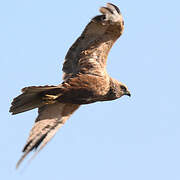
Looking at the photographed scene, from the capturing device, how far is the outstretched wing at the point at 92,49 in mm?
14863

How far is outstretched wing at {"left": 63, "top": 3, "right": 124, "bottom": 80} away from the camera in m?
14.9

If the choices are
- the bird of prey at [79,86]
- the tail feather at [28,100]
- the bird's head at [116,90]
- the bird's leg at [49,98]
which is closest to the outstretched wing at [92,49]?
the bird of prey at [79,86]

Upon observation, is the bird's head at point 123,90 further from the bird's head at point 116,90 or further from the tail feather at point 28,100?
the tail feather at point 28,100

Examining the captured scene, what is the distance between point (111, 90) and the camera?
15172mm

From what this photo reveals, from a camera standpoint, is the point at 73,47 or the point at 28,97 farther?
the point at 73,47

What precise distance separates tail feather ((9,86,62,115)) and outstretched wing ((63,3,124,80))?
3.10 ft

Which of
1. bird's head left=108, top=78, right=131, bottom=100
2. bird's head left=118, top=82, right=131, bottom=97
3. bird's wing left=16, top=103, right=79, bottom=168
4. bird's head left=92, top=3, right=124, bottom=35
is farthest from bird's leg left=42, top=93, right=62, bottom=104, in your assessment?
bird's head left=92, top=3, right=124, bottom=35

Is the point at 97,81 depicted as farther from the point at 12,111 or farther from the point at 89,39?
the point at 12,111

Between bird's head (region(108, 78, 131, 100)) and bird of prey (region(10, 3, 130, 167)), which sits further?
bird's head (region(108, 78, 131, 100))

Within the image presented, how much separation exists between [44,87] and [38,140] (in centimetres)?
139

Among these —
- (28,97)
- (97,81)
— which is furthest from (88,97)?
(28,97)

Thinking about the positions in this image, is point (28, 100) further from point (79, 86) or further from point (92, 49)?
point (92, 49)

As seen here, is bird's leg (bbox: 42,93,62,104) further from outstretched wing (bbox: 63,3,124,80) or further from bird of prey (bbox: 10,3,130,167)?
outstretched wing (bbox: 63,3,124,80)

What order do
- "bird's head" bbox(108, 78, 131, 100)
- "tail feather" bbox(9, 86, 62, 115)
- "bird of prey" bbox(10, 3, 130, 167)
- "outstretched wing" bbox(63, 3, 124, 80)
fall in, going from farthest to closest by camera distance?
"bird's head" bbox(108, 78, 131, 100) < "outstretched wing" bbox(63, 3, 124, 80) < "bird of prey" bbox(10, 3, 130, 167) < "tail feather" bbox(9, 86, 62, 115)
